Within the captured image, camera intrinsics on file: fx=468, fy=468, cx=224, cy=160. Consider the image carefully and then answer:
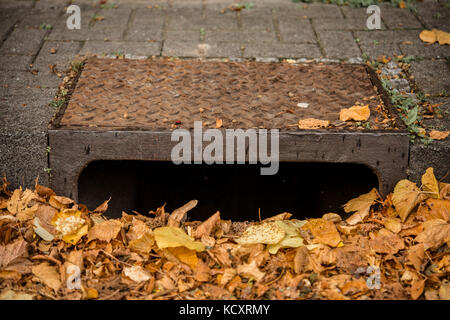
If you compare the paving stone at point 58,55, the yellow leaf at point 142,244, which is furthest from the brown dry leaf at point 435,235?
the paving stone at point 58,55

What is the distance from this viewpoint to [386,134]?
7.20 feet

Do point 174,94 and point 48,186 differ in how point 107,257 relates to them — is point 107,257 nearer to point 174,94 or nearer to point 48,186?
point 48,186

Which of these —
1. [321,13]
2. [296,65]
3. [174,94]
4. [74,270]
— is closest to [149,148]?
[174,94]

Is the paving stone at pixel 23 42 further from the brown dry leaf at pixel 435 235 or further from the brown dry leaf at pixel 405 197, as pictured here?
the brown dry leaf at pixel 435 235

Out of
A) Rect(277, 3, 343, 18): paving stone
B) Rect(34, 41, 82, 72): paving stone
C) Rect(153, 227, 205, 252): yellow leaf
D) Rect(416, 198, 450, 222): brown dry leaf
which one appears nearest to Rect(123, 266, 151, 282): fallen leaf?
Rect(153, 227, 205, 252): yellow leaf

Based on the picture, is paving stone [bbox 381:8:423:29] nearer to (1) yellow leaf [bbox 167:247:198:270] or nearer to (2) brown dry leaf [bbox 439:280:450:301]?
(2) brown dry leaf [bbox 439:280:450:301]

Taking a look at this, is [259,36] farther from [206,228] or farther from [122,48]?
[206,228]

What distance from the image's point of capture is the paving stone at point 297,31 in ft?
10.1

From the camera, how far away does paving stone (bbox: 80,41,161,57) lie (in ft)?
9.51

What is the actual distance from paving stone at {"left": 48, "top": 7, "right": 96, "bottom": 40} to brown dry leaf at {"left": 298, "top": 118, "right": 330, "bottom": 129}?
1.63 meters

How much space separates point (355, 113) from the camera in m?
2.31

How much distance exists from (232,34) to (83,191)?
1409 mm

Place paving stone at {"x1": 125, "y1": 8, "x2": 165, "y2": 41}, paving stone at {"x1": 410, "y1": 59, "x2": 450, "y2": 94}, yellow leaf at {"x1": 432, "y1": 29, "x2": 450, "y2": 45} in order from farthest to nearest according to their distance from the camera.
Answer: paving stone at {"x1": 125, "y1": 8, "x2": 165, "y2": 41}
yellow leaf at {"x1": 432, "y1": 29, "x2": 450, "y2": 45}
paving stone at {"x1": 410, "y1": 59, "x2": 450, "y2": 94}

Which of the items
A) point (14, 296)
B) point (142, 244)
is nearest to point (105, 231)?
point (142, 244)
